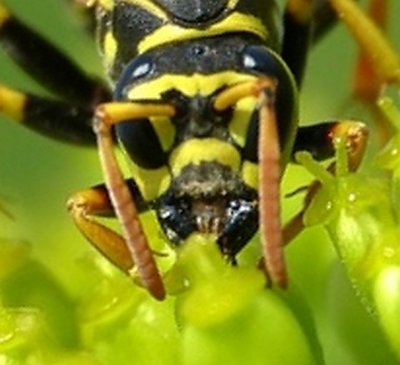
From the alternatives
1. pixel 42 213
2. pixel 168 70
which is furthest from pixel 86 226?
pixel 42 213

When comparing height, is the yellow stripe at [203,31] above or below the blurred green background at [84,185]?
above

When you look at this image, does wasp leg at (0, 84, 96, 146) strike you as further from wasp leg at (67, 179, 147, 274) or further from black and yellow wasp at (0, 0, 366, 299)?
wasp leg at (67, 179, 147, 274)

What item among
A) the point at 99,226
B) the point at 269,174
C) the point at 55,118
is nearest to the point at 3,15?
the point at 55,118

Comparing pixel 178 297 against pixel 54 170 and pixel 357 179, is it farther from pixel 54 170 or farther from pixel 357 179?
pixel 54 170

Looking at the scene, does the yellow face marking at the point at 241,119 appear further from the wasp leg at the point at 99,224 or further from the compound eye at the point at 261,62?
the wasp leg at the point at 99,224

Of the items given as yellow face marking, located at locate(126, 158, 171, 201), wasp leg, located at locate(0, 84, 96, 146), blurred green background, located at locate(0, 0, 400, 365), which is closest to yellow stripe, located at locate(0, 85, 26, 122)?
wasp leg, located at locate(0, 84, 96, 146)

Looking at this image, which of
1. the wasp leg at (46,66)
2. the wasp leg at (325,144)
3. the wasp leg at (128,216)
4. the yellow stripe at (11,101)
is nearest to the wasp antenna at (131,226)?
the wasp leg at (128,216)
